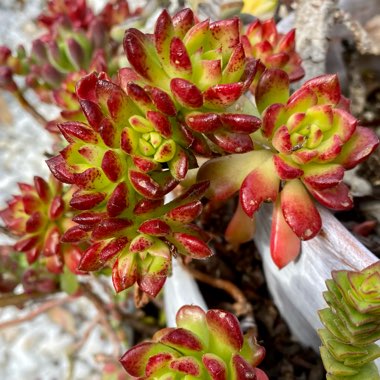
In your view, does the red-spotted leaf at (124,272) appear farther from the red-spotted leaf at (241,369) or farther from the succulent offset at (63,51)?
the succulent offset at (63,51)

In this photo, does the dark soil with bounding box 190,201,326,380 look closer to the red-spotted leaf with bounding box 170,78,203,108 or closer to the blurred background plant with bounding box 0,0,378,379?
the blurred background plant with bounding box 0,0,378,379

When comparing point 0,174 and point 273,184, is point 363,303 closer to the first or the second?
point 273,184

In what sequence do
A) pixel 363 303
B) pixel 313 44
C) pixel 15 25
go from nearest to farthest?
1. pixel 363 303
2. pixel 313 44
3. pixel 15 25

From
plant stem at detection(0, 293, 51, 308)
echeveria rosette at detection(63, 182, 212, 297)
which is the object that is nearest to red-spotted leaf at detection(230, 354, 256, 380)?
echeveria rosette at detection(63, 182, 212, 297)

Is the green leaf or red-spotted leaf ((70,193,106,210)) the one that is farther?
the green leaf

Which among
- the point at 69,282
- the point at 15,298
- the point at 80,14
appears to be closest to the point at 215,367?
the point at 69,282

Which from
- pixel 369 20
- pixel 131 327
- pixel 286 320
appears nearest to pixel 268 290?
pixel 286 320

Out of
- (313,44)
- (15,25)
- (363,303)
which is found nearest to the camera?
(363,303)
